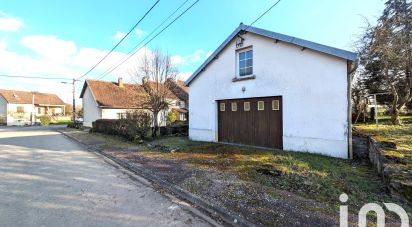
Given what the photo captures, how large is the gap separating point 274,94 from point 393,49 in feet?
22.8

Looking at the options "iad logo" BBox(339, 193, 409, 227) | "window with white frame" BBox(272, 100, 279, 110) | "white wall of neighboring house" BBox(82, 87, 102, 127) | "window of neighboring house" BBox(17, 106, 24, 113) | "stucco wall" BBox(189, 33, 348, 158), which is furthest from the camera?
"window of neighboring house" BBox(17, 106, 24, 113)

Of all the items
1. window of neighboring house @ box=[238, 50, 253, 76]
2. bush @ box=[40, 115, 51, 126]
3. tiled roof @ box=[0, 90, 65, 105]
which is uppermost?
tiled roof @ box=[0, 90, 65, 105]

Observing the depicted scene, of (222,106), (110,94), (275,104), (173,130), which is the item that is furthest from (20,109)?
(275,104)

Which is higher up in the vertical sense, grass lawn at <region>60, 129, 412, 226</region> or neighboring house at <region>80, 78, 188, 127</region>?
neighboring house at <region>80, 78, 188, 127</region>

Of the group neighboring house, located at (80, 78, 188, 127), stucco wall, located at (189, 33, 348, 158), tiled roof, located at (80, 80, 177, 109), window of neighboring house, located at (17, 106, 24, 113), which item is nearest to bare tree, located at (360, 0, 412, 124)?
stucco wall, located at (189, 33, 348, 158)

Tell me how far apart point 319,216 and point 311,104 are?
221 inches

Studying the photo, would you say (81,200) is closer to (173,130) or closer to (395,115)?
(173,130)

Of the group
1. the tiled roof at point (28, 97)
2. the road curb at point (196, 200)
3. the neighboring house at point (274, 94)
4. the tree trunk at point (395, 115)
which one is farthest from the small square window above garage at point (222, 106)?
the tiled roof at point (28, 97)

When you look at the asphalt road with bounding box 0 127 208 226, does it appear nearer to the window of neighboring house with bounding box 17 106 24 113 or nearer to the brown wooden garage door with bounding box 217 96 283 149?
the brown wooden garage door with bounding box 217 96 283 149

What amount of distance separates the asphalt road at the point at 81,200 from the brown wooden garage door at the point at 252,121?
19.4ft

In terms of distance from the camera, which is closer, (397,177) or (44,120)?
(397,177)

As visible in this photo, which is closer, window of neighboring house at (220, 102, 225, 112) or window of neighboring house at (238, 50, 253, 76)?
window of neighboring house at (238, 50, 253, 76)

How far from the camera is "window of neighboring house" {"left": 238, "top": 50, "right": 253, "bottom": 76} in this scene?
11.0 meters

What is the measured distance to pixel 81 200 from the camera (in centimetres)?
479
